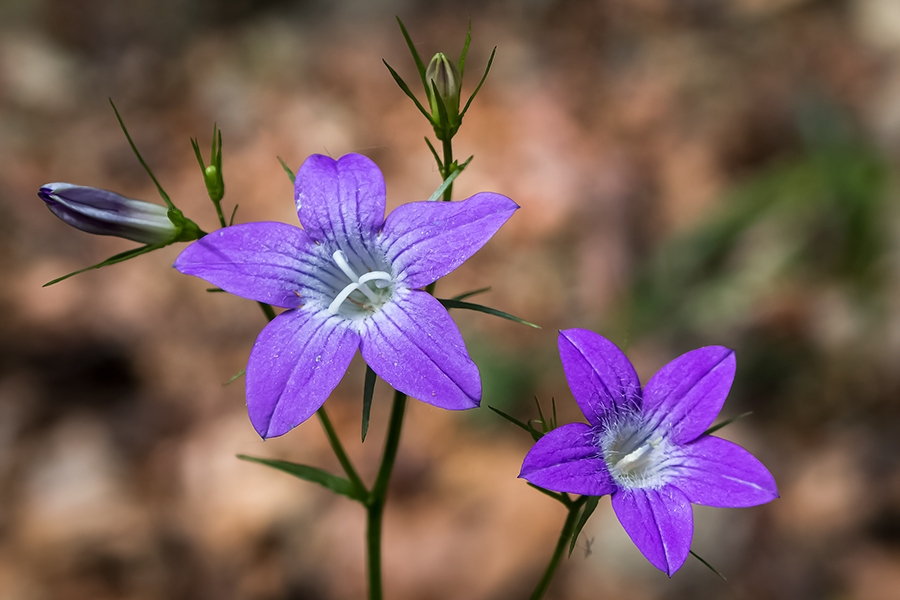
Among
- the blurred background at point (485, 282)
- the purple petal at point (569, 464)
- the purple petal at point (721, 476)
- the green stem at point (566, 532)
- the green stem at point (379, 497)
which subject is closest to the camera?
the purple petal at point (569, 464)

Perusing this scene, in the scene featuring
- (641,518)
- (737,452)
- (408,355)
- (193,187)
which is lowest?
(641,518)

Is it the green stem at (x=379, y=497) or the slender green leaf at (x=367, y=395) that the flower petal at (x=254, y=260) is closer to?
the slender green leaf at (x=367, y=395)

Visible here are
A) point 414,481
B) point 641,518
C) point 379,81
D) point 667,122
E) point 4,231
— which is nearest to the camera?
point 641,518

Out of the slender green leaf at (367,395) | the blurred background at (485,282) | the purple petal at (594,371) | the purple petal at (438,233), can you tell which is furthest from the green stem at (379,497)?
the blurred background at (485,282)

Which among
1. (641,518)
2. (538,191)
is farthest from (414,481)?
(641,518)

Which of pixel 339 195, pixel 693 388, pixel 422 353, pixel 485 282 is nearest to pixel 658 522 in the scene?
pixel 693 388

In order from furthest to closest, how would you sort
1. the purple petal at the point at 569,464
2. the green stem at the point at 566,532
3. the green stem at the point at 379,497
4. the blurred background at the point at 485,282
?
the blurred background at the point at 485,282
the green stem at the point at 379,497
the green stem at the point at 566,532
the purple petal at the point at 569,464

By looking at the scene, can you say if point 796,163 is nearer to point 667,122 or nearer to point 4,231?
point 667,122
